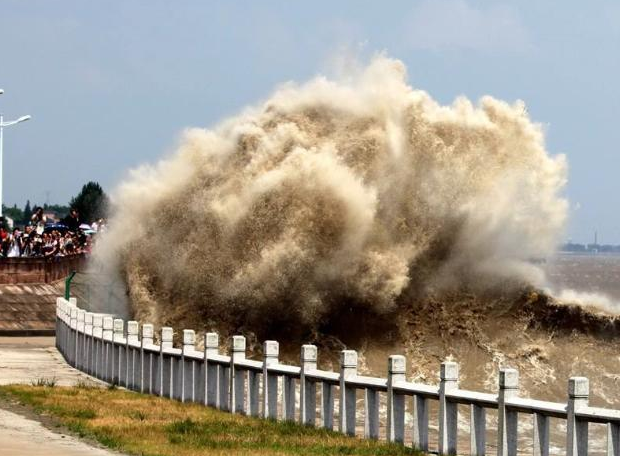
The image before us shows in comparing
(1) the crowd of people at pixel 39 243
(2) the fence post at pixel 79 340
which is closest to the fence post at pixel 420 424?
(2) the fence post at pixel 79 340

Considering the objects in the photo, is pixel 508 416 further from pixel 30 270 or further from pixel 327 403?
pixel 30 270

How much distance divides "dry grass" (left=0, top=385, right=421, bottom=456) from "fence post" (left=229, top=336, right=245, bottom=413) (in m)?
0.23

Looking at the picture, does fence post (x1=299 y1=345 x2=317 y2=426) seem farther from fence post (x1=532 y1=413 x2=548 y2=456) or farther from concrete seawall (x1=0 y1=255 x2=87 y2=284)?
concrete seawall (x1=0 y1=255 x2=87 y2=284)

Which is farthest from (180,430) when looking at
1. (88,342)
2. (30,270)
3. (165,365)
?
(30,270)

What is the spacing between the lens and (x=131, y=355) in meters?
26.3

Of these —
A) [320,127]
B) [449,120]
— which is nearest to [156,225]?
[320,127]

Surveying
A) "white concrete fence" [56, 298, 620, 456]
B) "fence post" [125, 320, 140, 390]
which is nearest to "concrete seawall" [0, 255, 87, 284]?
"white concrete fence" [56, 298, 620, 456]

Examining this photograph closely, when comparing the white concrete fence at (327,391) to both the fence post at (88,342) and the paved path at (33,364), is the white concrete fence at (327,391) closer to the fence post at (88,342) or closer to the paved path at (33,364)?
the fence post at (88,342)

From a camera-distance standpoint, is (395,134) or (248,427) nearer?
(248,427)

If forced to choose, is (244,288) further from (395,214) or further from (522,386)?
(522,386)

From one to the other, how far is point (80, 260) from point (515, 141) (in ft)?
80.3

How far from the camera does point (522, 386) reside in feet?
93.4

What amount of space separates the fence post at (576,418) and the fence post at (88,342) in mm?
16244

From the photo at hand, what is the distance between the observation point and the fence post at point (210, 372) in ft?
72.9
